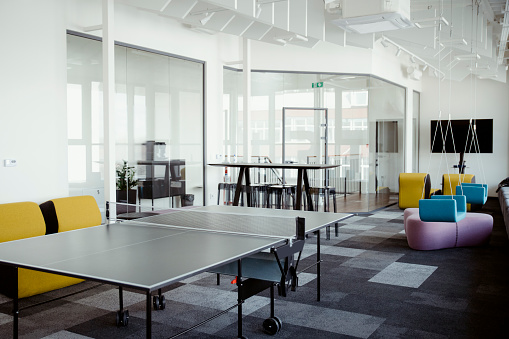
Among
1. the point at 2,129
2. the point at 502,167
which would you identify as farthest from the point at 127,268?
the point at 502,167

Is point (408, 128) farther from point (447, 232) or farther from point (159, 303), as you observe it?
point (159, 303)

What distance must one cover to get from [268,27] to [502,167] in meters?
9.25

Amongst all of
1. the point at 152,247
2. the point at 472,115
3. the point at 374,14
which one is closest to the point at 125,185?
the point at 374,14

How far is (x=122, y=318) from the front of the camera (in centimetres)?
414

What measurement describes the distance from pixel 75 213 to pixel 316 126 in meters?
6.34

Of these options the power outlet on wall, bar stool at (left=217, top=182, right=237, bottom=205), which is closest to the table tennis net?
the power outlet on wall

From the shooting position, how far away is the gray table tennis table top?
2742 mm

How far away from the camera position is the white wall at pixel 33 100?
5727 millimetres

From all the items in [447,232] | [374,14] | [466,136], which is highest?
[374,14]

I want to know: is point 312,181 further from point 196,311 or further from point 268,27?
point 196,311

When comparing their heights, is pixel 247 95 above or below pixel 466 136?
above

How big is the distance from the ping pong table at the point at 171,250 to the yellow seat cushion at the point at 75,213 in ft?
4.44

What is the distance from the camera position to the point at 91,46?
271 inches

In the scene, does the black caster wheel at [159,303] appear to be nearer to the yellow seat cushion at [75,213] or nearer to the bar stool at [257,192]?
the yellow seat cushion at [75,213]
